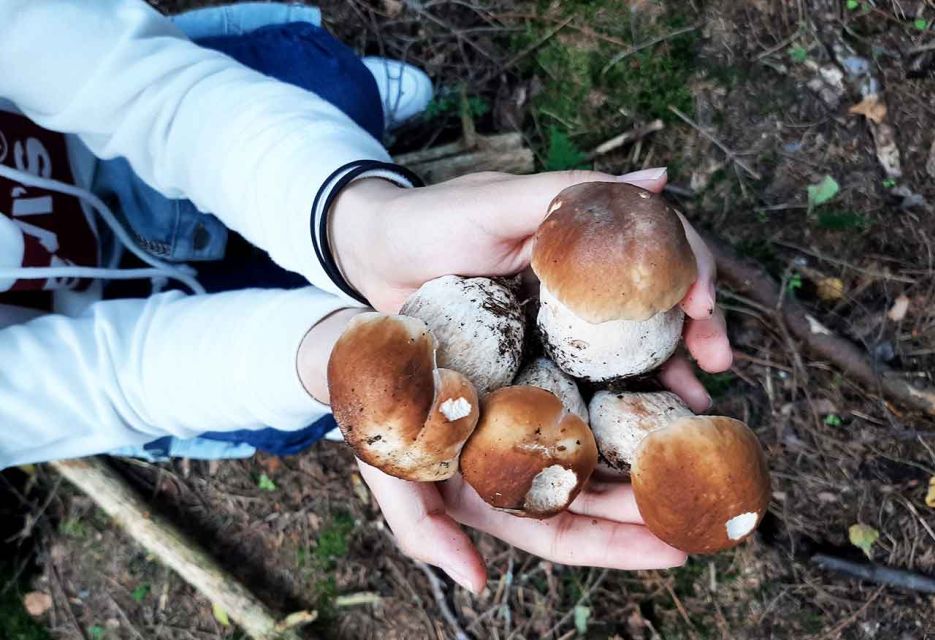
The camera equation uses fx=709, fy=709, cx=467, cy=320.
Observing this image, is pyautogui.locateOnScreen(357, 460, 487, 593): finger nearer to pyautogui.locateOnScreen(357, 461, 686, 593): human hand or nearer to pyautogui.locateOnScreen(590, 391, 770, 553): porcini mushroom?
pyautogui.locateOnScreen(357, 461, 686, 593): human hand

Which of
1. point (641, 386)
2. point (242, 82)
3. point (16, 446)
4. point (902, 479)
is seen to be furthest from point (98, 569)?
point (902, 479)

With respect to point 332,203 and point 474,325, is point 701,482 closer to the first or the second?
point 474,325

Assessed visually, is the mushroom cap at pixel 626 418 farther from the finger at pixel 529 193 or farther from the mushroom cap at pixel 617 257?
the finger at pixel 529 193

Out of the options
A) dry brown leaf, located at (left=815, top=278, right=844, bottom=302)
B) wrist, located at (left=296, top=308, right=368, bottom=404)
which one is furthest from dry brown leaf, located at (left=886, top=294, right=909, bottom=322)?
wrist, located at (left=296, top=308, right=368, bottom=404)

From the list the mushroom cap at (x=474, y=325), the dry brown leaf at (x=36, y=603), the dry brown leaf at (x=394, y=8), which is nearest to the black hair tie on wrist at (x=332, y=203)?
the mushroom cap at (x=474, y=325)

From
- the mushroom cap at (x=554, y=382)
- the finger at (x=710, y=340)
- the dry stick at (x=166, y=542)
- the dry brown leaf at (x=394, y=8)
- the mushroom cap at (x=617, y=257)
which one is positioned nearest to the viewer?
the mushroom cap at (x=617, y=257)

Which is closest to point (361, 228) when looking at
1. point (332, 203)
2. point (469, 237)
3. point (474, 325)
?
point (332, 203)

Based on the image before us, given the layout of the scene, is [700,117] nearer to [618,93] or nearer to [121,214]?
[618,93]
